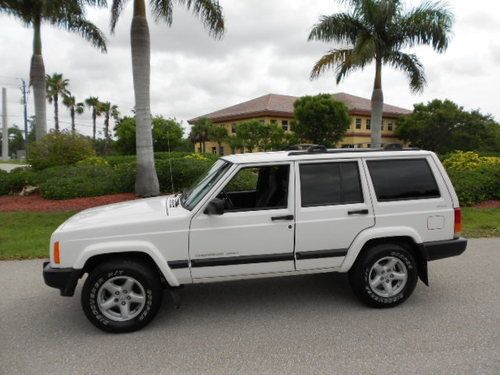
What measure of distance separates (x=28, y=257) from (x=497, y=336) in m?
6.49

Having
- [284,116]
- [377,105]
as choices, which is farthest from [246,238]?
[284,116]

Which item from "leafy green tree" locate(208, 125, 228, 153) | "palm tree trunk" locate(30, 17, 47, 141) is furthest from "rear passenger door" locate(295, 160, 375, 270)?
"leafy green tree" locate(208, 125, 228, 153)

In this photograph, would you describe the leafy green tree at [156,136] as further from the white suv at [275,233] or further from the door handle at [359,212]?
the door handle at [359,212]

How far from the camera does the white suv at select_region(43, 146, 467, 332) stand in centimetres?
399

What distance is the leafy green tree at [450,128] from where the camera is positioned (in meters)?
41.4

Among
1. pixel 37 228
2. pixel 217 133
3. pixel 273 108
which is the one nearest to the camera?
pixel 37 228

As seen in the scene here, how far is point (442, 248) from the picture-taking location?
15.1 ft

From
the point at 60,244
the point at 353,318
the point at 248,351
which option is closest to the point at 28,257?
the point at 60,244

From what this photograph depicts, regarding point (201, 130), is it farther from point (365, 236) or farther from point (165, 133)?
point (365, 236)

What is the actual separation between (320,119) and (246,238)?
115 feet

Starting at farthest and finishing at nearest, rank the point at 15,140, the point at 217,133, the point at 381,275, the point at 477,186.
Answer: the point at 15,140 → the point at 217,133 → the point at 477,186 → the point at 381,275

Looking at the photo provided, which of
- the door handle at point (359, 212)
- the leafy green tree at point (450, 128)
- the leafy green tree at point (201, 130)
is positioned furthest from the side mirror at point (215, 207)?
the leafy green tree at point (450, 128)

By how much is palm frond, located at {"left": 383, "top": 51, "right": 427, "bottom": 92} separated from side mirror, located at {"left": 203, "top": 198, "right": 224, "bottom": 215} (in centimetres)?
1553

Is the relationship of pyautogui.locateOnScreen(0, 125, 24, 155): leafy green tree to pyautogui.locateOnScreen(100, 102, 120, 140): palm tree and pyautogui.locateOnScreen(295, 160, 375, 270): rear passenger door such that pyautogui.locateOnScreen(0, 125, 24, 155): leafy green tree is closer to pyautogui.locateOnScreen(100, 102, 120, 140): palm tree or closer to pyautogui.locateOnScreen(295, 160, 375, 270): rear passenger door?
pyautogui.locateOnScreen(100, 102, 120, 140): palm tree
